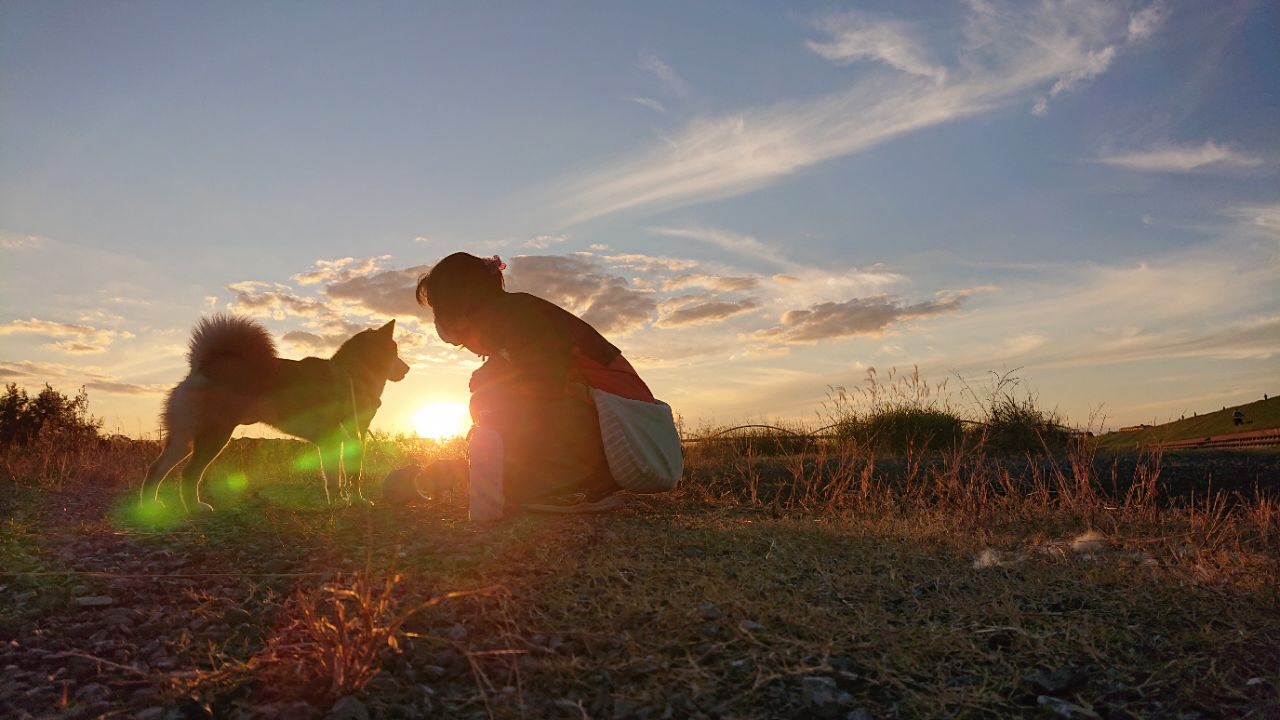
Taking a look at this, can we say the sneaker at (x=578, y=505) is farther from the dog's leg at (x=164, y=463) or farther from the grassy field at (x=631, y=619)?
the dog's leg at (x=164, y=463)

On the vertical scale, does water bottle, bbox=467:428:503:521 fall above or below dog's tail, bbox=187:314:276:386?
below

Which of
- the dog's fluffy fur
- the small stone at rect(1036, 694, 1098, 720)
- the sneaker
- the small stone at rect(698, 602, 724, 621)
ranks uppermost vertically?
the dog's fluffy fur

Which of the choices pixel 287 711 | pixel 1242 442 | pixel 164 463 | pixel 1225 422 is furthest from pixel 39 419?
pixel 1225 422

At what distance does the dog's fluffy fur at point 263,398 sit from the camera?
5.91 metres

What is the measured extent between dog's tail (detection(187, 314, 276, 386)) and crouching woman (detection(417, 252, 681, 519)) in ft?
6.71

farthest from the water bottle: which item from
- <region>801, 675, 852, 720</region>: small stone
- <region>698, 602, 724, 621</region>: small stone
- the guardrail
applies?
the guardrail

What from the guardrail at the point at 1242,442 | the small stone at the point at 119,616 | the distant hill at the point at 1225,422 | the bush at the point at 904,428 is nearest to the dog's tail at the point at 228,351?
the small stone at the point at 119,616

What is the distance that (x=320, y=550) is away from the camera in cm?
377

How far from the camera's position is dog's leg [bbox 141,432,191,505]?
19.0 feet

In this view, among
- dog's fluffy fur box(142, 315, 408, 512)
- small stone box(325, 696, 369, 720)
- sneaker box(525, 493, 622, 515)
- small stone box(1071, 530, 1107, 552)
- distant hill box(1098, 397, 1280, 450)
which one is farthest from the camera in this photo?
distant hill box(1098, 397, 1280, 450)

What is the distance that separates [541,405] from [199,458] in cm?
286

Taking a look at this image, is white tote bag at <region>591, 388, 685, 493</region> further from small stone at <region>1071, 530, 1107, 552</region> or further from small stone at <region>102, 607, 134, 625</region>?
small stone at <region>102, 607, 134, 625</region>

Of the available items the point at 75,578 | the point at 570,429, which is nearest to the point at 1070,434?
the point at 570,429

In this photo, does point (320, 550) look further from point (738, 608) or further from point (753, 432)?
point (753, 432)
